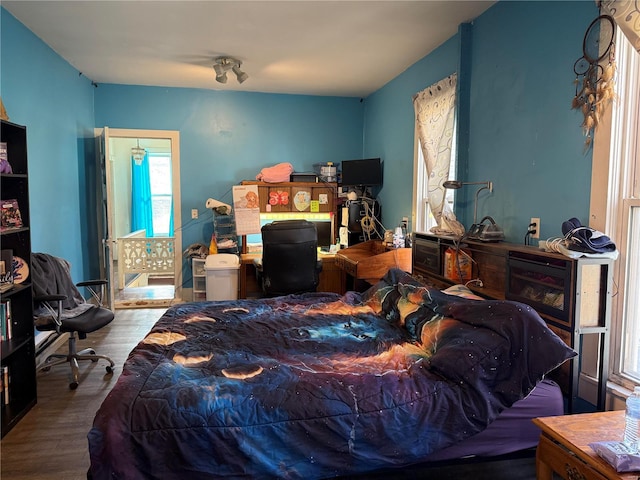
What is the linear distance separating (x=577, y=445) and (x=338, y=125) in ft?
16.1

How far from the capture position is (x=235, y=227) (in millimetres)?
5359

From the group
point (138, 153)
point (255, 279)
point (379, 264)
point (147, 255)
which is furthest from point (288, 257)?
point (138, 153)

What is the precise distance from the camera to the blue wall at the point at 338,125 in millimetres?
2469

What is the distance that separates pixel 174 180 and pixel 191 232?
→ 0.69m

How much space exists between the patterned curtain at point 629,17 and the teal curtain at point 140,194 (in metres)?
7.31

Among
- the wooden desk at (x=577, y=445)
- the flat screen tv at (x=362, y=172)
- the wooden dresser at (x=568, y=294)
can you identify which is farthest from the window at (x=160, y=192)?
the wooden desk at (x=577, y=445)

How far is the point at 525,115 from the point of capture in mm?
2703

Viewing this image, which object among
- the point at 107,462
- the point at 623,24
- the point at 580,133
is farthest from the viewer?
the point at 580,133

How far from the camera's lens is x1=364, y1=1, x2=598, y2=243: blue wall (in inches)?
91.8

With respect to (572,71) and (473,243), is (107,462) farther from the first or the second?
(572,71)

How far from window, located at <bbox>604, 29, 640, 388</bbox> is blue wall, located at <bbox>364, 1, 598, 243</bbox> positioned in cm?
14

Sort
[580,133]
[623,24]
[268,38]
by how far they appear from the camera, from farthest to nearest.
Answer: [268,38] → [580,133] → [623,24]

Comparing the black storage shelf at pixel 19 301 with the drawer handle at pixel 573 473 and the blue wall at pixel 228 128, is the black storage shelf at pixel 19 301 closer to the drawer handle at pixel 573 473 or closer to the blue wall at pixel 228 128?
the blue wall at pixel 228 128

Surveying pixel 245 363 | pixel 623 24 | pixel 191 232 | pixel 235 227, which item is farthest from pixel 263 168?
pixel 623 24
